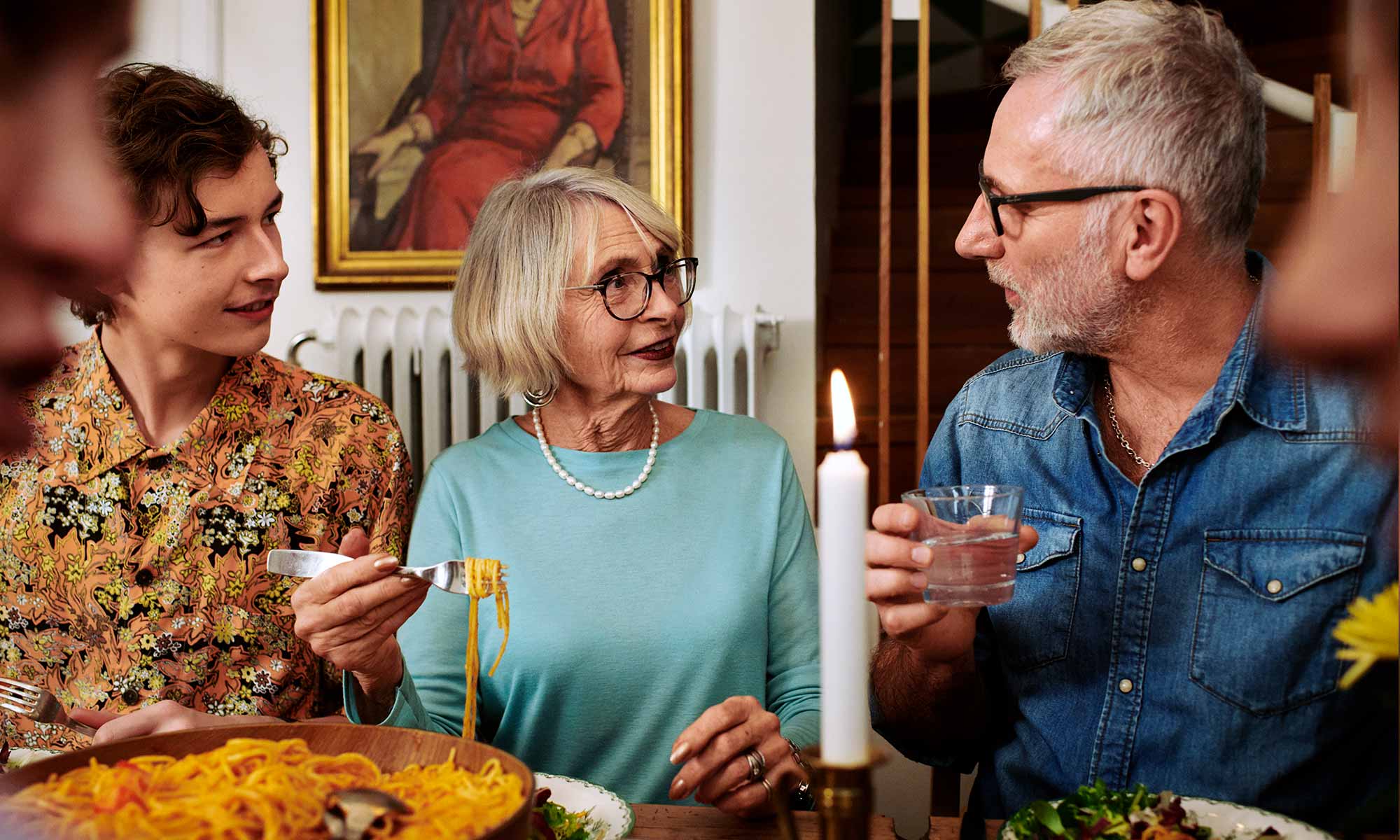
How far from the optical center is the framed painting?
285cm

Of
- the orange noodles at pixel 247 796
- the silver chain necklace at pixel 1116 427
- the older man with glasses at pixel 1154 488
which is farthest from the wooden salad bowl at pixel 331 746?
the silver chain necklace at pixel 1116 427

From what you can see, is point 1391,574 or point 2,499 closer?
point 1391,574

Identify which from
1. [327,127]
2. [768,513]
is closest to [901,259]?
[327,127]

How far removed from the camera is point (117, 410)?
1559mm

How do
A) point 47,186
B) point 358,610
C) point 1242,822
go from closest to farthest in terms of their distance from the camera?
point 47,186 < point 1242,822 < point 358,610

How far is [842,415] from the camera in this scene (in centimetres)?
60

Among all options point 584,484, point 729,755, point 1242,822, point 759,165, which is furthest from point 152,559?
point 759,165

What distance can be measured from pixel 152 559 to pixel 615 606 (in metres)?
0.65

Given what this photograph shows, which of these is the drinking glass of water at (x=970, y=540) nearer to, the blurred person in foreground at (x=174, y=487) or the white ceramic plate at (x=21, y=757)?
the white ceramic plate at (x=21, y=757)

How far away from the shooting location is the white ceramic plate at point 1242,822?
86 cm

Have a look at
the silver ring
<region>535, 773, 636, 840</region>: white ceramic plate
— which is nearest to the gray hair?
the silver ring

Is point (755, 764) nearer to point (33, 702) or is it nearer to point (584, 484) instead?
point (584, 484)

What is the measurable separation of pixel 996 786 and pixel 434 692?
76 cm

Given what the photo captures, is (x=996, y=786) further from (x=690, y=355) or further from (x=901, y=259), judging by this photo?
(x=901, y=259)
